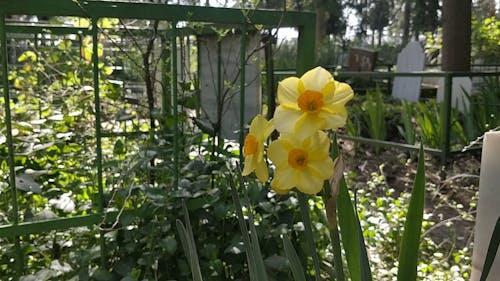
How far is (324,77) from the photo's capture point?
0.76 meters

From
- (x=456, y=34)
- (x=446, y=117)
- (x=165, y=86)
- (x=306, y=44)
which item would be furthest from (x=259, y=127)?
(x=456, y=34)

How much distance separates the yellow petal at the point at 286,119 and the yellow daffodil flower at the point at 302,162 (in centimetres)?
2

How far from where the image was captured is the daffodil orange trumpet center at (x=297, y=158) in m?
0.75

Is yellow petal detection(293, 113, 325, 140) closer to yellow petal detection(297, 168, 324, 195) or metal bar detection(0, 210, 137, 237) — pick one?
yellow petal detection(297, 168, 324, 195)

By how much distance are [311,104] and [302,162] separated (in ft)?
0.27

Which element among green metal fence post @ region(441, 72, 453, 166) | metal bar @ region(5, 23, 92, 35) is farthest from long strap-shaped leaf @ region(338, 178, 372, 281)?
green metal fence post @ region(441, 72, 453, 166)

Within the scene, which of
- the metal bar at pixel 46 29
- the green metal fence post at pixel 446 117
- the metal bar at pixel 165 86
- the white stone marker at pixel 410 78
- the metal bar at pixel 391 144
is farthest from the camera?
the white stone marker at pixel 410 78

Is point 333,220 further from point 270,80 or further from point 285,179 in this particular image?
point 270,80

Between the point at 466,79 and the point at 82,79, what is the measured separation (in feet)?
12.9

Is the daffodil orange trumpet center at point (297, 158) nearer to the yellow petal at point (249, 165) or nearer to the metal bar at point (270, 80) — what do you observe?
the yellow petal at point (249, 165)

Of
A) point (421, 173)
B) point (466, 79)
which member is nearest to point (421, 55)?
point (466, 79)

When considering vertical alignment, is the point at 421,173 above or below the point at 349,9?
below

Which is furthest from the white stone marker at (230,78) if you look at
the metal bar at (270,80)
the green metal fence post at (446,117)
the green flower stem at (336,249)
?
the green metal fence post at (446,117)

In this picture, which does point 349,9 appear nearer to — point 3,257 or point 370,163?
point 370,163
